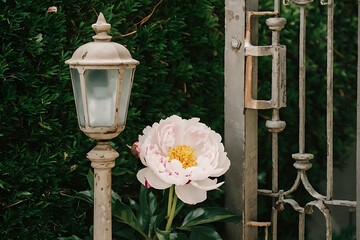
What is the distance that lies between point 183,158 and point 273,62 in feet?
2.00

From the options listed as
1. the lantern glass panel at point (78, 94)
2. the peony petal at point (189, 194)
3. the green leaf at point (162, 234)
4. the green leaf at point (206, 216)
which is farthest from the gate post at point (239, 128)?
the lantern glass panel at point (78, 94)

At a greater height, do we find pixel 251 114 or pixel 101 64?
pixel 101 64

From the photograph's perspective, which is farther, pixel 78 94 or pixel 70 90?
pixel 70 90

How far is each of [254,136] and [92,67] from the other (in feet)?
3.29

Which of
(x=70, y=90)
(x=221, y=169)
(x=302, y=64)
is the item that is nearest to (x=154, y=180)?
(x=221, y=169)

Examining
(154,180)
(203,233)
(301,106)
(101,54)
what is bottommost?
(203,233)

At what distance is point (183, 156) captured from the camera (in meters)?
2.24

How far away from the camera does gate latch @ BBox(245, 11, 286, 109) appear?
2.47 m

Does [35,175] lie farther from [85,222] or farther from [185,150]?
[185,150]

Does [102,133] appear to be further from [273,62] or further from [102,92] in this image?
[273,62]

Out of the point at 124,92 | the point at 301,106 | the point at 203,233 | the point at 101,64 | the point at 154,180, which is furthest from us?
the point at 301,106

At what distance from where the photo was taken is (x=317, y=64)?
385 centimetres

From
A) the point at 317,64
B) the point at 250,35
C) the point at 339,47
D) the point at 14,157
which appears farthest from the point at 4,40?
the point at 339,47

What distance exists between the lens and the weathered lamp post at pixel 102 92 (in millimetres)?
1866
